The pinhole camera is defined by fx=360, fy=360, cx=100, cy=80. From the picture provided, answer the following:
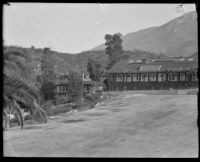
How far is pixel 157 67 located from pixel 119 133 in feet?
98.2

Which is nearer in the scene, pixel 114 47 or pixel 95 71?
pixel 95 71

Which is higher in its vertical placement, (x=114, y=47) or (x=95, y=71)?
(x=114, y=47)

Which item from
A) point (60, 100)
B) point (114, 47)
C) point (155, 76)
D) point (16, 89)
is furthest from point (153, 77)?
point (16, 89)

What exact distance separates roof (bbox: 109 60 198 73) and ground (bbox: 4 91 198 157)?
12.1 metres

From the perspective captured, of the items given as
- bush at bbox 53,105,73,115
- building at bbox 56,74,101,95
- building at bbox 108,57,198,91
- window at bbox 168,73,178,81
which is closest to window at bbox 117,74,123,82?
building at bbox 108,57,198,91

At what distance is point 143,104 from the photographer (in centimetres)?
4391

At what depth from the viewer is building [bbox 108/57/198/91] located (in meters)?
55.5

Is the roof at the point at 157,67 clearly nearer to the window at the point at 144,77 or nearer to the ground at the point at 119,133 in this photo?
the window at the point at 144,77

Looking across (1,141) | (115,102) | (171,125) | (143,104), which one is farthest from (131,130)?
(1,141)

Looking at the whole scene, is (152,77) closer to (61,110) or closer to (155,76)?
(155,76)

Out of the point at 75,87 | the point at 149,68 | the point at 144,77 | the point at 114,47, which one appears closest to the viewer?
the point at 75,87

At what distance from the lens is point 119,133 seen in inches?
1141

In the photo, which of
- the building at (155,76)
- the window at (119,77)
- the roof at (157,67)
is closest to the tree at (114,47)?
the roof at (157,67)

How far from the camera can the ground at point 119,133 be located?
74.4 ft
